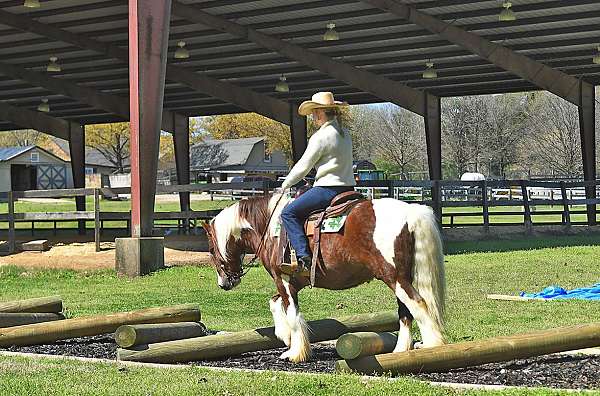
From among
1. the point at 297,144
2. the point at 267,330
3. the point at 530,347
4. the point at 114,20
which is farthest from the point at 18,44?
the point at 530,347

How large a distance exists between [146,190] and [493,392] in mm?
12174

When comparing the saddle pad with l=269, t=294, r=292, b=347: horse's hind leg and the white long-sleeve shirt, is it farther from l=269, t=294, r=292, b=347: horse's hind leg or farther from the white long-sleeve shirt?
l=269, t=294, r=292, b=347: horse's hind leg

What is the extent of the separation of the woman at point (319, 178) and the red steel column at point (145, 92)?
9.53 m

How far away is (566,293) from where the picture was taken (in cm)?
1309

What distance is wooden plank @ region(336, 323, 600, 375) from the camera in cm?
701

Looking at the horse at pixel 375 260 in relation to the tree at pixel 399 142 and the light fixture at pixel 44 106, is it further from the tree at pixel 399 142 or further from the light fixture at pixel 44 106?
the tree at pixel 399 142

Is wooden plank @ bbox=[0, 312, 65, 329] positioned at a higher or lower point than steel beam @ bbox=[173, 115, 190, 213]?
lower

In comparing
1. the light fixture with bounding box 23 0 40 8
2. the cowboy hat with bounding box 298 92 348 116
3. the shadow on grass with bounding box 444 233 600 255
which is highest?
the light fixture with bounding box 23 0 40 8

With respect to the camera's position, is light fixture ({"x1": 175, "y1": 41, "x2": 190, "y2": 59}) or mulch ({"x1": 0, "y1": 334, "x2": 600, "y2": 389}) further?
light fixture ({"x1": 175, "y1": 41, "x2": 190, "y2": 59})

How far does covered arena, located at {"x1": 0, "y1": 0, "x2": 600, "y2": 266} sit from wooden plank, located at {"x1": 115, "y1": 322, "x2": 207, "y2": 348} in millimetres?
8817

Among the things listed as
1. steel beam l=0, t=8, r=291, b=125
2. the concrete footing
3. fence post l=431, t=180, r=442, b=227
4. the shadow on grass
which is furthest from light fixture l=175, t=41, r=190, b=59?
the concrete footing

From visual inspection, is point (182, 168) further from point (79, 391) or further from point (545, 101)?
point (545, 101)

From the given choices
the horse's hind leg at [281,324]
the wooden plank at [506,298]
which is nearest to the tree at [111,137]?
the wooden plank at [506,298]

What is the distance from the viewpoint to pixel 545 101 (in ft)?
236
